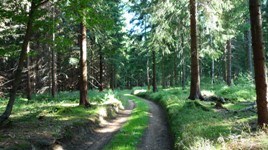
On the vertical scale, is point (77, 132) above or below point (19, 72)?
below

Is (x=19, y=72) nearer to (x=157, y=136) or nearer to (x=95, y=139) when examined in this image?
(x=95, y=139)

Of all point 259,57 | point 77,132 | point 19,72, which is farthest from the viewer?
point 77,132

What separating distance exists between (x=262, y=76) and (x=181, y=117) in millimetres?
5732

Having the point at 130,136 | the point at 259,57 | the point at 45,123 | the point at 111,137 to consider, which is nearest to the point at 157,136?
the point at 130,136

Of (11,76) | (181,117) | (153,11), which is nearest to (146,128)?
(181,117)

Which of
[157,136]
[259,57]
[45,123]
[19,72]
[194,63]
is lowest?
[157,136]

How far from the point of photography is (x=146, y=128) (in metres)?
14.2

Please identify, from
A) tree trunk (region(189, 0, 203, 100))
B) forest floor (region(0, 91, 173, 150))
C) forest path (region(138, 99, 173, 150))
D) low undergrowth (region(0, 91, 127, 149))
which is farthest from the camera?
tree trunk (region(189, 0, 203, 100))

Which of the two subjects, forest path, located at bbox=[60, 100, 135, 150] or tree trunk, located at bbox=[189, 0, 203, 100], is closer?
forest path, located at bbox=[60, 100, 135, 150]

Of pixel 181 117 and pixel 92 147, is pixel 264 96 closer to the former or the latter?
pixel 181 117

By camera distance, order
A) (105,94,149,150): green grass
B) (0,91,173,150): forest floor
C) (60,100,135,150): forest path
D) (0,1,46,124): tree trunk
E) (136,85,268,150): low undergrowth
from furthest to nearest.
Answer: (60,100,135,150): forest path
(0,1,46,124): tree trunk
(105,94,149,150): green grass
(0,91,173,150): forest floor
(136,85,268,150): low undergrowth

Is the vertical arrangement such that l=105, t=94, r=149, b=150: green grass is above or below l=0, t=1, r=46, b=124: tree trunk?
below

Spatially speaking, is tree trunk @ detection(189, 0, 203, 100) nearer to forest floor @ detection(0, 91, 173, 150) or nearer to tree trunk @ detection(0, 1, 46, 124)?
forest floor @ detection(0, 91, 173, 150)

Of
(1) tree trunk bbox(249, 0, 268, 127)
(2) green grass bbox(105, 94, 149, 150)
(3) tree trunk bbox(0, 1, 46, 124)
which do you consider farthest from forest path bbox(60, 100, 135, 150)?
(1) tree trunk bbox(249, 0, 268, 127)
